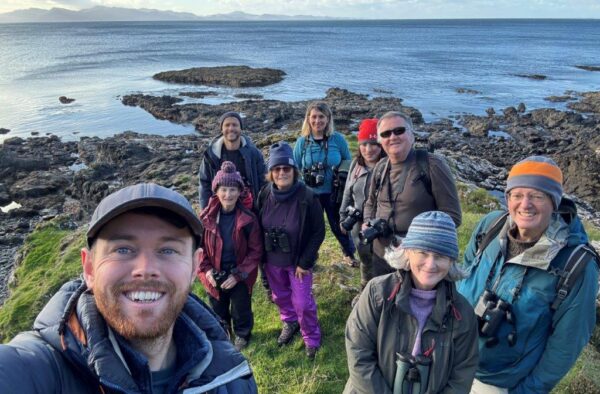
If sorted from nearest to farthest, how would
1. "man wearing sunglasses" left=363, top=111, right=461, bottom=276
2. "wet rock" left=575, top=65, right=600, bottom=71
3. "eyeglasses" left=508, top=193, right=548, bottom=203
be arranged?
"eyeglasses" left=508, top=193, right=548, bottom=203 → "man wearing sunglasses" left=363, top=111, right=461, bottom=276 → "wet rock" left=575, top=65, right=600, bottom=71

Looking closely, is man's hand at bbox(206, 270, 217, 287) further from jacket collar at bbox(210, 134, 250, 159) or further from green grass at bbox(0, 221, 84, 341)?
green grass at bbox(0, 221, 84, 341)

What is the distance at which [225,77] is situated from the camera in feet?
181

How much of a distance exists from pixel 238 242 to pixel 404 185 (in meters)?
2.18

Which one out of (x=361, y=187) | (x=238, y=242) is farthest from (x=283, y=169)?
(x=361, y=187)

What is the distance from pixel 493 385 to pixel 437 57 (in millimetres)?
86982

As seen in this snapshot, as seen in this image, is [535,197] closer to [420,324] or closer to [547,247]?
[547,247]

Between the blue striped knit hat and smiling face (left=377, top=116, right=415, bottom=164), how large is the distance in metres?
1.45

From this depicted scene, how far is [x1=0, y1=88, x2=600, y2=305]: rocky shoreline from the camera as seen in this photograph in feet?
61.1

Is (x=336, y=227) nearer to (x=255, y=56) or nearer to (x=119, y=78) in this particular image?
(x=119, y=78)

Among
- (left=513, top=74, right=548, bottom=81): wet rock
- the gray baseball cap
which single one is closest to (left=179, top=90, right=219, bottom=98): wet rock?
(left=513, top=74, right=548, bottom=81): wet rock

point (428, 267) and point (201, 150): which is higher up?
point (428, 267)

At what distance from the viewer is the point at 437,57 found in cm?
8200

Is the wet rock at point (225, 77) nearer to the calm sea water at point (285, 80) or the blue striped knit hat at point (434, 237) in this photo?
the calm sea water at point (285, 80)

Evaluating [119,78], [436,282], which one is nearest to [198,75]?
[119,78]
